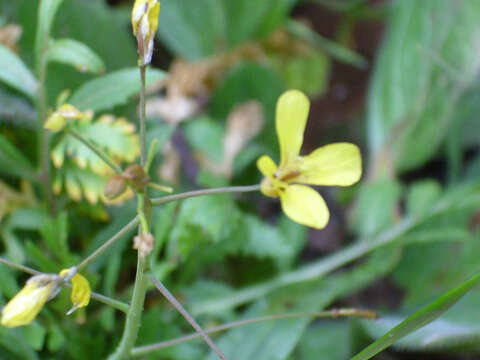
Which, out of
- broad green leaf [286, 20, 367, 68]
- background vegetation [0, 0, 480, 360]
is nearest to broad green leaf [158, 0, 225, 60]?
background vegetation [0, 0, 480, 360]

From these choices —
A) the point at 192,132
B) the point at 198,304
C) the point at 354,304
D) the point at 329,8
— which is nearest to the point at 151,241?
the point at 198,304

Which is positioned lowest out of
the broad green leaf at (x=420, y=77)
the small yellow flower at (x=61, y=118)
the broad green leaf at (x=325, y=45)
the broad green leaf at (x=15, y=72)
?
the small yellow flower at (x=61, y=118)

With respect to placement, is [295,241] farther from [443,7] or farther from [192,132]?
[443,7]

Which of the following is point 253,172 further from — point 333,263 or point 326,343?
point 326,343

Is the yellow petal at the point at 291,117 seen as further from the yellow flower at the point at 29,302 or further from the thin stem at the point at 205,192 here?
the yellow flower at the point at 29,302

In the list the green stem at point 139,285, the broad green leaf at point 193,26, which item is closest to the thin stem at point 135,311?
the green stem at point 139,285

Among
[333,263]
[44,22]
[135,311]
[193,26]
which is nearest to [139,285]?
[135,311]

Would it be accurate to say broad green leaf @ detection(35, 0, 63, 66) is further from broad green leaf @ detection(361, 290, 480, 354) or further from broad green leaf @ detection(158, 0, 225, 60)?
broad green leaf @ detection(361, 290, 480, 354)
